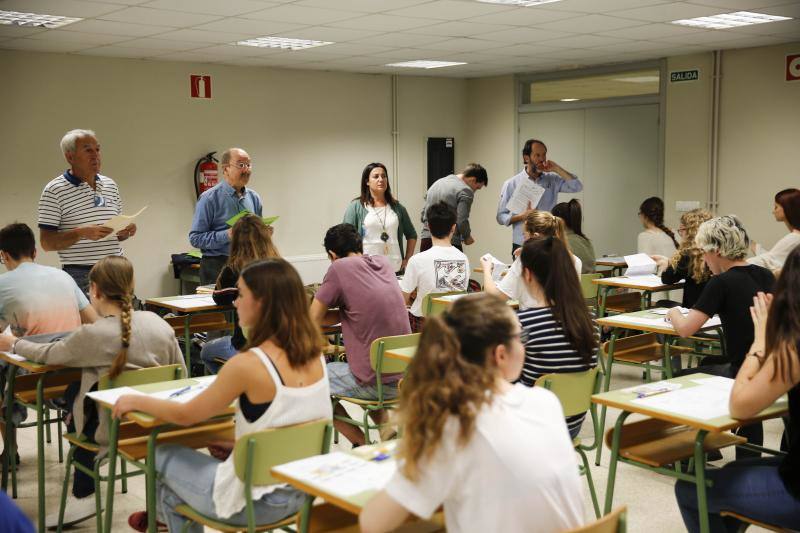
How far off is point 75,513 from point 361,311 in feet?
5.30

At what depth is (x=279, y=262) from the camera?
9.35 ft

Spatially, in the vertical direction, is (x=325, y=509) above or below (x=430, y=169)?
below

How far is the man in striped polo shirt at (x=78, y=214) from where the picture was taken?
5.18 m

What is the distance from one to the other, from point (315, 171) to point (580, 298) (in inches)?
273

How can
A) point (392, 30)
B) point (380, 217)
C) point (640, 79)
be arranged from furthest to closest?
point (640, 79)
point (392, 30)
point (380, 217)

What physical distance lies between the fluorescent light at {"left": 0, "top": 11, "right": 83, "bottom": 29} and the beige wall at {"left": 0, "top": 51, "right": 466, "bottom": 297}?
4.34 ft

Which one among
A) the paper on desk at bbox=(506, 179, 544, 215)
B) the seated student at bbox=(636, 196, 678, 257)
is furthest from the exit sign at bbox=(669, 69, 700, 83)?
the seated student at bbox=(636, 196, 678, 257)

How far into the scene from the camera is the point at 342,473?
231cm

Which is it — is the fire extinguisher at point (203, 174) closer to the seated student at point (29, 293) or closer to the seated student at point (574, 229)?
the seated student at point (574, 229)

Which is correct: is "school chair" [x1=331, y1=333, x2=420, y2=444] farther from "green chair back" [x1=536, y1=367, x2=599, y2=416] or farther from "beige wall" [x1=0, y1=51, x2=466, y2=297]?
"beige wall" [x1=0, y1=51, x2=466, y2=297]

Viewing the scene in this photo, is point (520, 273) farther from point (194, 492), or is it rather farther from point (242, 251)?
point (194, 492)

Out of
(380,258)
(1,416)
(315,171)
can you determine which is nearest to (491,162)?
(315,171)

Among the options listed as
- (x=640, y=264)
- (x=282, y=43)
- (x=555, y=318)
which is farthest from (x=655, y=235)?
(x=555, y=318)

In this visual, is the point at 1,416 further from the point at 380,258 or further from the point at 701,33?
the point at 701,33
